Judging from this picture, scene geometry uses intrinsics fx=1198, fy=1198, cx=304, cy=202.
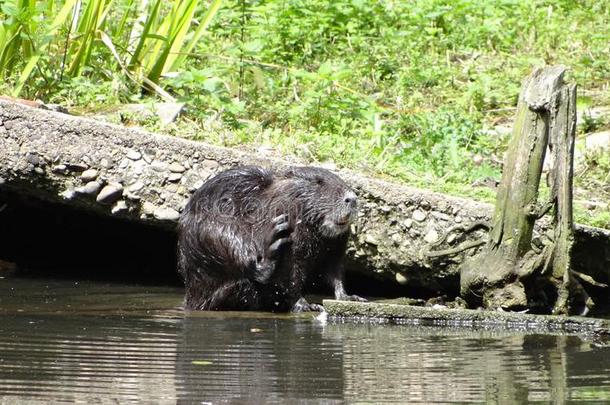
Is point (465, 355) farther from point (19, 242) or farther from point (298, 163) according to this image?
point (19, 242)

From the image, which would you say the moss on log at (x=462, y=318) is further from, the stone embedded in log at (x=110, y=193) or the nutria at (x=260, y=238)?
the stone embedded in log at (x=110, y=193)

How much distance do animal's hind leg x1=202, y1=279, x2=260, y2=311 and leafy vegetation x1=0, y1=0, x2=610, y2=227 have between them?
1256 mm

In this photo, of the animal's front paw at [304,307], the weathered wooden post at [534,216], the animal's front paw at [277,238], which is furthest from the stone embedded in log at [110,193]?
the weathered wooden post at [534,216]

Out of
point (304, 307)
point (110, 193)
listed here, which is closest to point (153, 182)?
point (110, 193)

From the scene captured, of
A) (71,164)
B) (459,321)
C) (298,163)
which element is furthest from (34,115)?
(459,321)

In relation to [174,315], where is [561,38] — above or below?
above

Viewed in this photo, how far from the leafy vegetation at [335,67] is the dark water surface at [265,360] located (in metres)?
1.81

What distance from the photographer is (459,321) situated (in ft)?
18.6

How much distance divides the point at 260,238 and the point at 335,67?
345 cm

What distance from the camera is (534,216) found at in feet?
19.0

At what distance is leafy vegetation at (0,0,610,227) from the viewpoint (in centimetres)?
766

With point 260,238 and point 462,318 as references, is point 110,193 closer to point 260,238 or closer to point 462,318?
point 260,238

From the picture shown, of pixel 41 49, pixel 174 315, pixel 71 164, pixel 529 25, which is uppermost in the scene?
pixel 529 25

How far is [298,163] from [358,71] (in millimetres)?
2783
